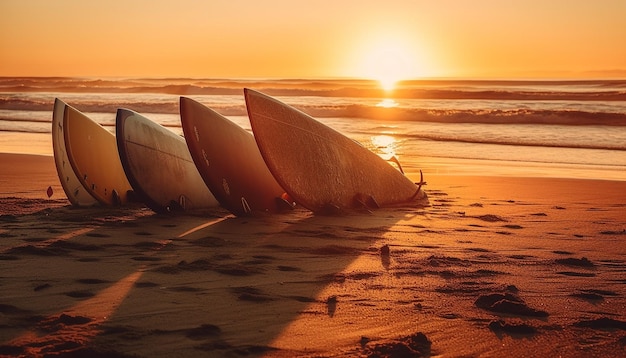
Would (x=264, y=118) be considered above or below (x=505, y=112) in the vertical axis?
above

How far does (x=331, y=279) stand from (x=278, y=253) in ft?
2.40

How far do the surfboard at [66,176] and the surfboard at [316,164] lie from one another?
6.16ft

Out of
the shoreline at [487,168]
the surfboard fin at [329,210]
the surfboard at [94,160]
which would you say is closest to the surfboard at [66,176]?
the surfboard at [94,160]

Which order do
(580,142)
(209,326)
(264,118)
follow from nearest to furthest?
(209,326)
(264,118)
(580,142)

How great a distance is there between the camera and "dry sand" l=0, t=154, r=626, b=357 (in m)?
2.97

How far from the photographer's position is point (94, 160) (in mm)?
6812

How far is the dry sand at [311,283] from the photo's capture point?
117 inches

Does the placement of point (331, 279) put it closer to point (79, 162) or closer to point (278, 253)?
point (278, 253)

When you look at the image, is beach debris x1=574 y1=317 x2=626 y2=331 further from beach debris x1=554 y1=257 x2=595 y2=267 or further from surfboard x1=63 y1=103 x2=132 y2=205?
surfboard x1=63 y1=103 x2=132 y2=205

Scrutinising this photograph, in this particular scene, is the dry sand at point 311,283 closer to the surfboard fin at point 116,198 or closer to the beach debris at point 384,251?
the beach debris at point 384,251

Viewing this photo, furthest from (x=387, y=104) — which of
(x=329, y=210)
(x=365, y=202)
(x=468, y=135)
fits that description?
(x=329, y=210)

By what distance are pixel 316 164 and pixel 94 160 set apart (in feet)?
7.14

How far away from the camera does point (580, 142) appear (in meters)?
14.7

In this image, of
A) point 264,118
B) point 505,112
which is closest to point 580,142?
point 505,112
